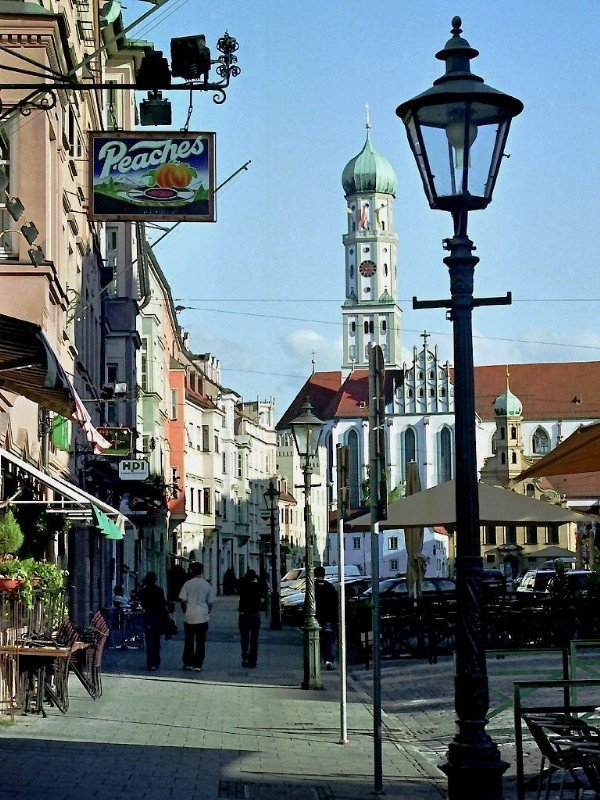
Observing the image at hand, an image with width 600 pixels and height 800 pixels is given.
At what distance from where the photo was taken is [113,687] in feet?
64.1

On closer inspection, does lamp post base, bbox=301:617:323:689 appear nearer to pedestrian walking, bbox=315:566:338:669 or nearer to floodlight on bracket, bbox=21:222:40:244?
pedestrian walking, bbox=315:566:338:669

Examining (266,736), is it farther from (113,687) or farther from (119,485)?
(119,485)

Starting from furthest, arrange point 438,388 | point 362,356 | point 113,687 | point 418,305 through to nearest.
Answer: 1. point 362,356
2. point 438,388
3. point 113,687
4. point 418,305

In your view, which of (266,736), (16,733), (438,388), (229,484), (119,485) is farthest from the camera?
(438,388)

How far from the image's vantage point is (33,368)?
1049 cm

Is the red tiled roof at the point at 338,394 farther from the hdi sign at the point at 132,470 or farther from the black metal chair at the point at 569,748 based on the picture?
the black metal chair at the point at 569,748

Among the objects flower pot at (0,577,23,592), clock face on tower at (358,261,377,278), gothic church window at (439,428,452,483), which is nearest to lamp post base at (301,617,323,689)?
flower pot at (0,577,23,592)

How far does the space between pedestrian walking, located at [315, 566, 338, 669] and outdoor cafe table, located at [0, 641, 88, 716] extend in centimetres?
938

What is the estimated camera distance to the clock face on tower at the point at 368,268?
595 ft

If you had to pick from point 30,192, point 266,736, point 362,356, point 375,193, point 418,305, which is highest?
point 375,193

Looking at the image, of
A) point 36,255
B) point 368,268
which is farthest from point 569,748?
point 368,268

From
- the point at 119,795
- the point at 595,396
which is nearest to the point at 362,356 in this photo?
the point at 595,396

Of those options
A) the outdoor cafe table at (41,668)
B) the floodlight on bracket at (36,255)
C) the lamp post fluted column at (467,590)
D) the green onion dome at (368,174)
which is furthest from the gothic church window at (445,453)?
the lamp post fluted column at (467,590)

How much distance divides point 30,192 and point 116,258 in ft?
76.6
